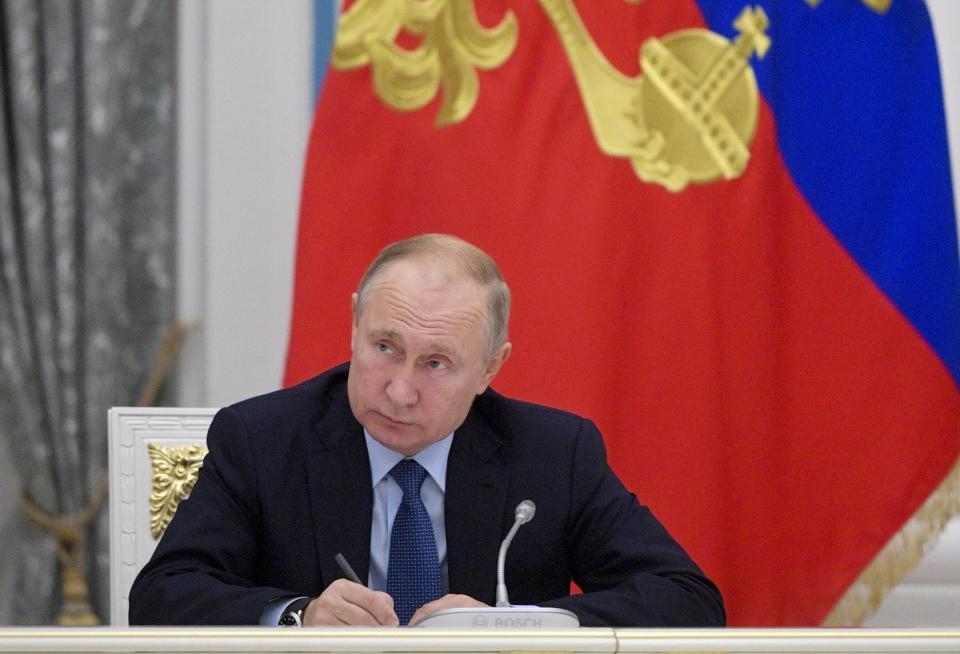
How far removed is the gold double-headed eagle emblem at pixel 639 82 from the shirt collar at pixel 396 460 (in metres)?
1.48

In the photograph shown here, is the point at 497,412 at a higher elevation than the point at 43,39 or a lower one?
lower

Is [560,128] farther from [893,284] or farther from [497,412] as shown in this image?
[497,412]

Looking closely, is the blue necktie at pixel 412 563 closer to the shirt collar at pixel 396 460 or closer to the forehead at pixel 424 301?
the shirt collar at pixel 396 460

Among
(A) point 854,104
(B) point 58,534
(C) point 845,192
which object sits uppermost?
(A) point 854,104

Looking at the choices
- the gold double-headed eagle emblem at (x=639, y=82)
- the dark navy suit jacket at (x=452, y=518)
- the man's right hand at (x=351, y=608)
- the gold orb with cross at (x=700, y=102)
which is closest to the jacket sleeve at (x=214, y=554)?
the dark navy suit jacket at (x=452, y=518)

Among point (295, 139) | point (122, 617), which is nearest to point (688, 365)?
point (295, 139)

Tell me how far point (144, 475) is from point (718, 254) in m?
1.81

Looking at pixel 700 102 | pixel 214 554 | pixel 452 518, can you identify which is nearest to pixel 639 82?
pixel 700 102

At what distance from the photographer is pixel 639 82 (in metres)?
3.26

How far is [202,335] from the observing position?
3.25 metres

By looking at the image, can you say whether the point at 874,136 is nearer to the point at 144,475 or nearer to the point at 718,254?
the point at 718,254

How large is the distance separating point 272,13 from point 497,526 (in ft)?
6.18

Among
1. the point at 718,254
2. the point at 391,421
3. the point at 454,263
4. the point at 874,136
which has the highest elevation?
the point at 874,136

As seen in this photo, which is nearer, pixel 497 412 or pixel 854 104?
pixel 497 412
